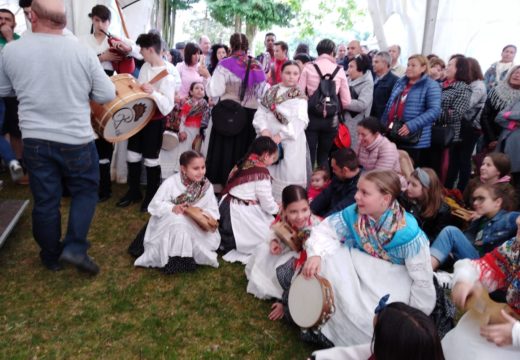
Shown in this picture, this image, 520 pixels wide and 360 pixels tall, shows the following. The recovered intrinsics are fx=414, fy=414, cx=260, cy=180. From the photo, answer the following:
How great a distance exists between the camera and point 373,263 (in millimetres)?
2490

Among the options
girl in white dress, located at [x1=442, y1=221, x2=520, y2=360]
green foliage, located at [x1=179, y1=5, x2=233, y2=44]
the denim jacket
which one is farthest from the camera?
green foliage, located at [x1=179, y1=5, x2=233, y2=44]

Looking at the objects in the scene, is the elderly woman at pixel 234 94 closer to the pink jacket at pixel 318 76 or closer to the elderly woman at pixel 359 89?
the pink jacket at pixel 318 76

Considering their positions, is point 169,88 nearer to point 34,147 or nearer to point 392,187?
point 34,147

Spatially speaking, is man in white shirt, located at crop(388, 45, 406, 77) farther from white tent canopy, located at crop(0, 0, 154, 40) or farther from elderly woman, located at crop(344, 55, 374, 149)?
white tent canopy, located at crop(0, 0, 154, 40)

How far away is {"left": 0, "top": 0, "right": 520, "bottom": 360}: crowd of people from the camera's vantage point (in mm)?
2348

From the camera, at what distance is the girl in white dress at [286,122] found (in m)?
4.40

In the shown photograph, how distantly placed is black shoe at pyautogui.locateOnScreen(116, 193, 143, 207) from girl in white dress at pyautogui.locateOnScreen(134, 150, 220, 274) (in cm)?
132

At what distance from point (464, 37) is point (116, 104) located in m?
6.03

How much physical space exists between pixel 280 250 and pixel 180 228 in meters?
0.85

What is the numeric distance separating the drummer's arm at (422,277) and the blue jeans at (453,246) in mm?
1039

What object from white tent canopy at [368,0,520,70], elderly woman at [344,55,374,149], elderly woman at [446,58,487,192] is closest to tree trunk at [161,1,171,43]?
white tent canopy at [368,0,520,70]

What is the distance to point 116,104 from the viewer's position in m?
3.45

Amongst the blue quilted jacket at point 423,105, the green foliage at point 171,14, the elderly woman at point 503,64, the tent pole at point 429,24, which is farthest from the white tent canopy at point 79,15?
the green foliage at point 171,14

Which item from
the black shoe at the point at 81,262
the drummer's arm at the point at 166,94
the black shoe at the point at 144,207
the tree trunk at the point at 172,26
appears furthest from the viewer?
the tree trunk at the point at 172,26
